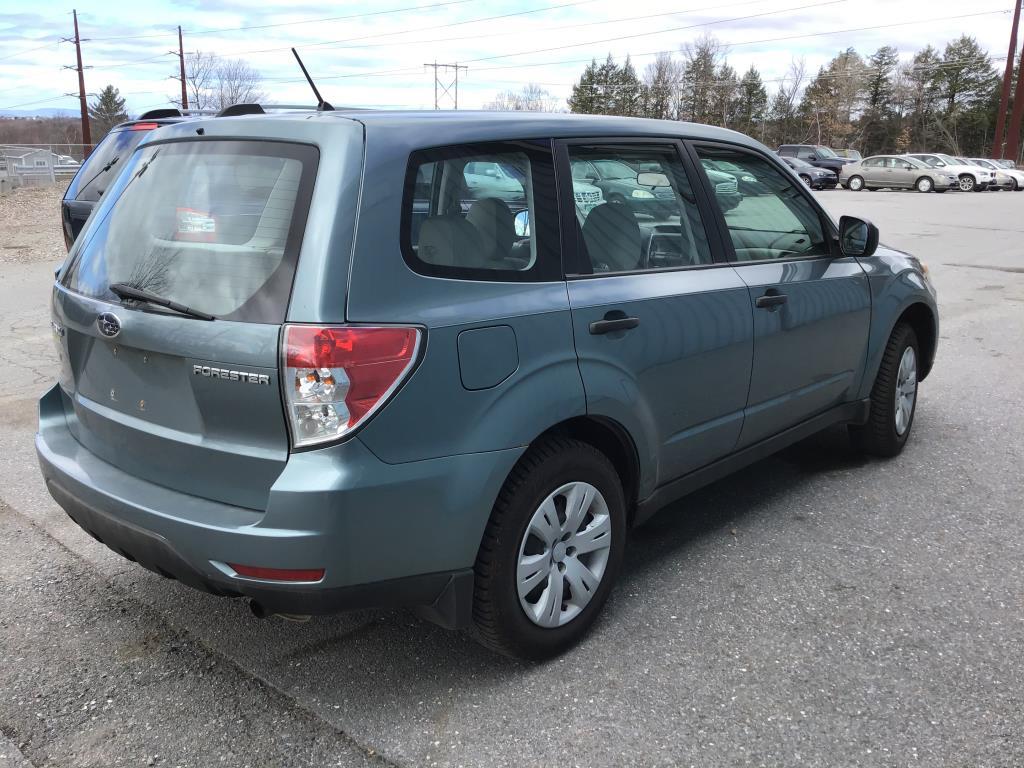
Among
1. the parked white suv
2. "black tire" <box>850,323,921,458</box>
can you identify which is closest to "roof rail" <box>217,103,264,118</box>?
"black tire" <box>850,323,921,458</box>

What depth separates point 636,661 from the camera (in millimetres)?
2998

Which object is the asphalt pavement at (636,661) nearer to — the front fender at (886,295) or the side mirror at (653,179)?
the front fender at (886,295)

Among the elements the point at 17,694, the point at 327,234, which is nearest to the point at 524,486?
the point at 327,234

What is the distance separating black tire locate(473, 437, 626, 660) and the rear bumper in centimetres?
7

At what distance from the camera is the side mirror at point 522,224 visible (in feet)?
9.55

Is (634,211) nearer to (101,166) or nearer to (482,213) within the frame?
(482,213)

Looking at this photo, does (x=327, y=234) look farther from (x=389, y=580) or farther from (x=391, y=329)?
(x=389, y=580)

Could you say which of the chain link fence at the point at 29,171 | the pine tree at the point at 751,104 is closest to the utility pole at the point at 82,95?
the chain link fence at the point at 29,171

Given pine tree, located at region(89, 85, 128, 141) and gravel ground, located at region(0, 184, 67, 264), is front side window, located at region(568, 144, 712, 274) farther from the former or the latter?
pine tree, located at region(89, 85, 128, 141)

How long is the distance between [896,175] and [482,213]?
3784 cm

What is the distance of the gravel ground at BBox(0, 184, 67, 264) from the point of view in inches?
510

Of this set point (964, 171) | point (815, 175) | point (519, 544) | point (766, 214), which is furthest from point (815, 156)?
point (519, 544)

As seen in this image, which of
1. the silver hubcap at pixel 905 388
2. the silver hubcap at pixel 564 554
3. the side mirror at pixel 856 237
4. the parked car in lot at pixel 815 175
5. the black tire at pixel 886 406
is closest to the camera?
the silver hubcap at pixel 564 554

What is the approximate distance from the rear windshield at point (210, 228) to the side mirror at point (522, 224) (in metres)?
0.70
